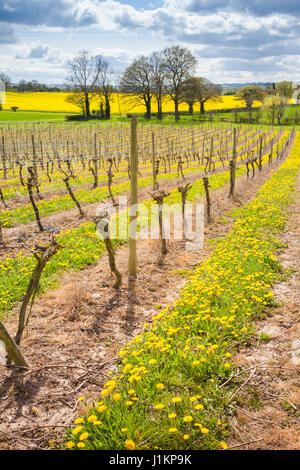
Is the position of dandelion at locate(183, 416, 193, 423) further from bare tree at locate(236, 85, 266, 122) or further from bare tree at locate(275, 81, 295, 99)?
bare tree at locate(275, 81, 295, 99)

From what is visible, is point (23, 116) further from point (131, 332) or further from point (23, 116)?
point (131, 332)

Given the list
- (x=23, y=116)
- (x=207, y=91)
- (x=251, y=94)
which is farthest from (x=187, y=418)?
(x=251, y=94)

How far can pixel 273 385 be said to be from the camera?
11.6ft

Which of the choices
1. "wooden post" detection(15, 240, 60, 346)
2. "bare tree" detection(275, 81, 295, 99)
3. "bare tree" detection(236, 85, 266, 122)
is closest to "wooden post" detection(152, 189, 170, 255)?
"wooden post" detection(15, 240, 60, 346)

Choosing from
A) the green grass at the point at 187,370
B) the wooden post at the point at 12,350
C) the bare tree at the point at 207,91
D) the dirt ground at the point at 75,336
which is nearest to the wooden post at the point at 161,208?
the dirt ground at the point at 75,336

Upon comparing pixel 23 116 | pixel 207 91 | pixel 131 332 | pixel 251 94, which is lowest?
pixel 131 332

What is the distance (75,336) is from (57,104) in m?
82.4

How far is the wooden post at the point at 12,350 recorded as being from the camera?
357cm

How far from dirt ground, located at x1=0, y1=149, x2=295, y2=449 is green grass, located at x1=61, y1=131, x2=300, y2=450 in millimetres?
319

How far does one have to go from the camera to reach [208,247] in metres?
8.17

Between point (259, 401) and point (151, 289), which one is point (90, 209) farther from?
point (259, 401)

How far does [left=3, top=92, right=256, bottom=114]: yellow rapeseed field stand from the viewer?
71.3 m
